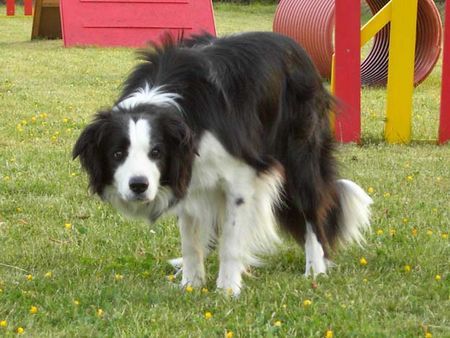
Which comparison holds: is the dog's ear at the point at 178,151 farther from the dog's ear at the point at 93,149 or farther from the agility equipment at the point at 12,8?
the agility equipment at the point at 12,8

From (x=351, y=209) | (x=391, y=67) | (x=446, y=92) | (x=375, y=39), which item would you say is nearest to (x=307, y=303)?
(x=351, y=209)

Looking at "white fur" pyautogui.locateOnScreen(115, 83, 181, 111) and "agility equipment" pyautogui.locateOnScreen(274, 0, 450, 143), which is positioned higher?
"white fur" pyautogui.locateOnScreen(115, 83, 181, 111)

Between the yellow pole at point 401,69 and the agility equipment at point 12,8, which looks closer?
the yellow pole at point 401,69

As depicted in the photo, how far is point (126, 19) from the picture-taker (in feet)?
62.5

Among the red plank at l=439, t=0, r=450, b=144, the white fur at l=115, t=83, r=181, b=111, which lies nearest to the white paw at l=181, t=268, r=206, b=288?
the white fur at l=115, t=83, r=181, b=111

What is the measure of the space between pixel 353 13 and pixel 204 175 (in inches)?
177

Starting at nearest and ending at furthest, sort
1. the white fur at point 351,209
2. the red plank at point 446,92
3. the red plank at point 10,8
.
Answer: the white fur at point 351,209, the red plank at point 446,92, the red plank at point 10,8

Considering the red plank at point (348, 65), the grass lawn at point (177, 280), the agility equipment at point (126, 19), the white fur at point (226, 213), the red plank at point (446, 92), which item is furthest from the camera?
the agility equipment at point (126, 19)

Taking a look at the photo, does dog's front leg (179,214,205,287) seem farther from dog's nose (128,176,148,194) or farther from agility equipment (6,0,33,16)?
agility equipment (6,0,33,16)

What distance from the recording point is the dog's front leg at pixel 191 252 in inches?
199

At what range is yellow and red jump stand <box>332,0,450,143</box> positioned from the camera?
877 cm

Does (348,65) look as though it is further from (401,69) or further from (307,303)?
(307,303)

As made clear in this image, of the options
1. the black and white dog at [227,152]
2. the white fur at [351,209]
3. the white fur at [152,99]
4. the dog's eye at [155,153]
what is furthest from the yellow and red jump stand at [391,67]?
the dog's eye at [155,153]

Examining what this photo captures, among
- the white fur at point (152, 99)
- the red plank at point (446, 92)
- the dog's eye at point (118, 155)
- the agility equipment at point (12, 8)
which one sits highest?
the white fur at point (152, 99)
